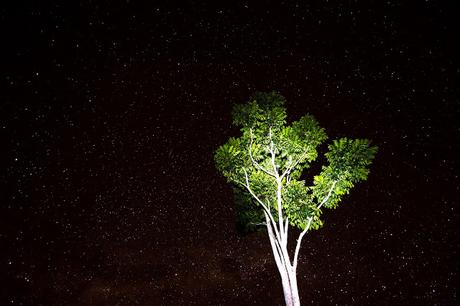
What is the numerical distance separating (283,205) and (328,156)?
2349 mm

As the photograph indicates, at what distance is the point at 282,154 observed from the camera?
41.1 ft

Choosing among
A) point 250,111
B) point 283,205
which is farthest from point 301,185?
point 250,111

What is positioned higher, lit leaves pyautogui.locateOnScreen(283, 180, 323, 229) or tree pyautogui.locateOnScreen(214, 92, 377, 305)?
tree pyautogui.locateOnScreen(214, 92, 377, 305)

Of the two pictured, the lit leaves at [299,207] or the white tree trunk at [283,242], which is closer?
the white tree trunk at [283,242]

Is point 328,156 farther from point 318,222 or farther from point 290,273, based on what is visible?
point 290,273

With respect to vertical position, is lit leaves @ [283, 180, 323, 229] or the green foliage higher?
the green foliage

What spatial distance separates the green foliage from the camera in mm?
11719

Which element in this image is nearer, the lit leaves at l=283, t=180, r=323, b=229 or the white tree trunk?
the white tree trunk

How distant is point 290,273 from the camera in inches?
409

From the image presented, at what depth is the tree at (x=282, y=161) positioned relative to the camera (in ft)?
37.9

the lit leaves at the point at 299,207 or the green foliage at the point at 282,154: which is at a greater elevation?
the green foliage at the point at 282,154

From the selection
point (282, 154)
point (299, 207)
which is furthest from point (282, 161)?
point (299, 207)

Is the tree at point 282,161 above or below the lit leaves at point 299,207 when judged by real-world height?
above

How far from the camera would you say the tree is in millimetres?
11562
